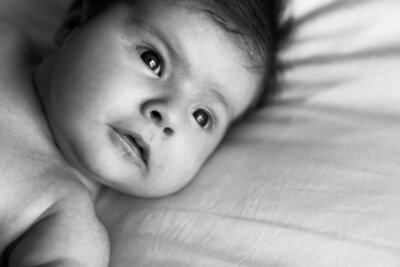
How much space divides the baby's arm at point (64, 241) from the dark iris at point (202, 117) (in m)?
A: 0.27

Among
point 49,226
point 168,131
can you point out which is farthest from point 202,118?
point 49,226

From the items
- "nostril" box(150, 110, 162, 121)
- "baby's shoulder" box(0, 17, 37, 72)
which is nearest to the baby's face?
"nostril" box(150, 110, 162, 121)

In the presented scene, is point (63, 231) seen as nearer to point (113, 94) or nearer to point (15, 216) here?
point (15, 216)

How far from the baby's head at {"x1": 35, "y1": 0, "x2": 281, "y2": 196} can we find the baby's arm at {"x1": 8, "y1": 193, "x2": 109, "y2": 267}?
0.09 m

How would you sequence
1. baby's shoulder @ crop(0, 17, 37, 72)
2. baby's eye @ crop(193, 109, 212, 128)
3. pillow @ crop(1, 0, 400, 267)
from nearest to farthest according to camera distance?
pillow @ crop(1, 0, 400, 267) → baby's eye @ crop(193, 109, 212, 128) → baby's shoulder @ crop(0, 17, 37, 72)

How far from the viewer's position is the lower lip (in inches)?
42.1

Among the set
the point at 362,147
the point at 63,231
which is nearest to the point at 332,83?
the point at 362,147

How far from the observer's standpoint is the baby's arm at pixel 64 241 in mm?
997

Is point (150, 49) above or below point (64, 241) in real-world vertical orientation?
above

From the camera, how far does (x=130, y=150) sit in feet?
3.54

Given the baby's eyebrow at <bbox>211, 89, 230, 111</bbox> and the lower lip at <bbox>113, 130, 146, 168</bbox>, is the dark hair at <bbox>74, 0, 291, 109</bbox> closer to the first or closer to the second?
the baby's eyebrow at <bbox>211, 89, 230, 111</bbox>

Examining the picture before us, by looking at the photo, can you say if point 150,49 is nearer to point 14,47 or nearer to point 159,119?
point 159,119

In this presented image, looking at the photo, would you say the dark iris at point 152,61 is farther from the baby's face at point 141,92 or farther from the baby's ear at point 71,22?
the baby's ear at point 71,22

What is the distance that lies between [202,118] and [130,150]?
0.18 metres
